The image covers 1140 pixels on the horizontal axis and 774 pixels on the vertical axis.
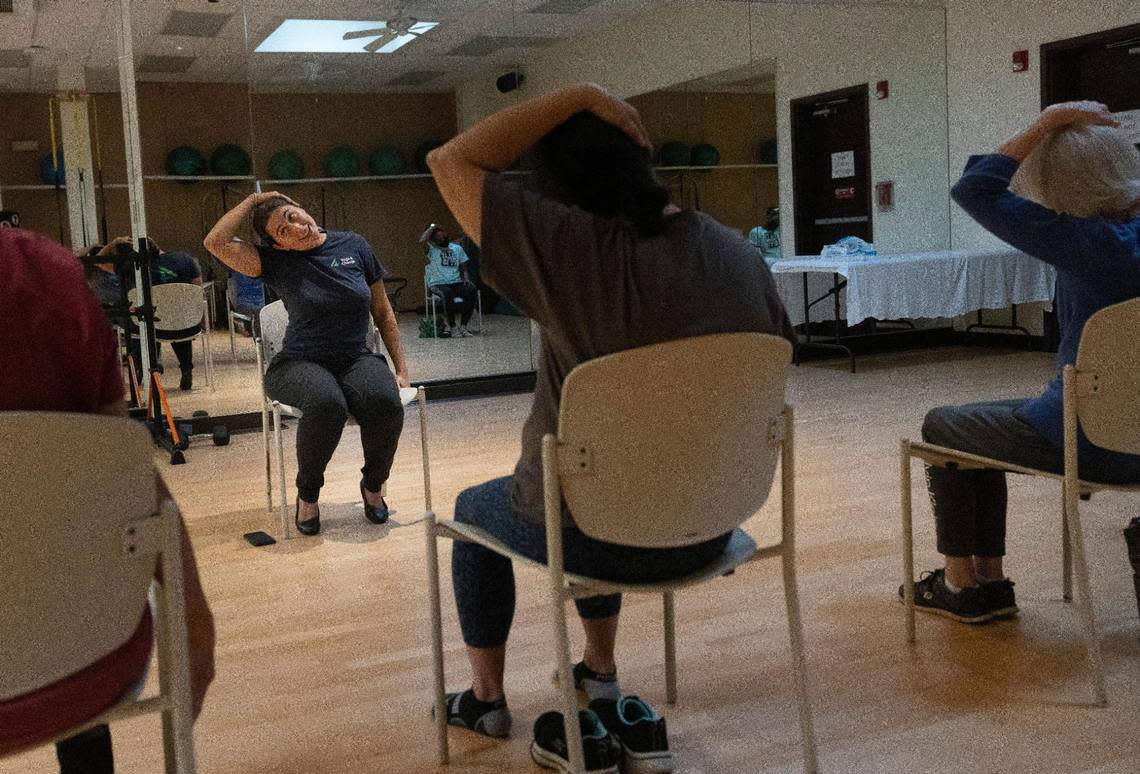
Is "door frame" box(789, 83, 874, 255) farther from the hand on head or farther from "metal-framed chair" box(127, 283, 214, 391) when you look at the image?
the hand on head

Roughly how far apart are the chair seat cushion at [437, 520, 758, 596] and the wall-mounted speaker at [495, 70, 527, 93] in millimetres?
5891

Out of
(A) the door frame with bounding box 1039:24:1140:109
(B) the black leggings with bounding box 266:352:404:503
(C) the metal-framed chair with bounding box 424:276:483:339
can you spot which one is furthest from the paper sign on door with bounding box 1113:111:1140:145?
(B) the black leggings with bounding box 266:352:404:503

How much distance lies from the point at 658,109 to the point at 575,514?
21.7 ft

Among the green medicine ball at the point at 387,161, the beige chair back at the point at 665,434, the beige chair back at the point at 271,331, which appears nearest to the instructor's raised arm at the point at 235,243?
the beige chair back at the point at 271,331

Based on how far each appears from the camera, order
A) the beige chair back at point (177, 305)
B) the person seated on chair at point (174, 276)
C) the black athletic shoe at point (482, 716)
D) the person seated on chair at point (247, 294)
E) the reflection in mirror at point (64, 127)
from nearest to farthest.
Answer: the black athletic shoe at point (482, 716) < the reflection in mirror at point (64, 127) < the person seated on chair at point (174, 276) < the beige chair back at point (177, 305) < the person seated on chair at point (247, 294)

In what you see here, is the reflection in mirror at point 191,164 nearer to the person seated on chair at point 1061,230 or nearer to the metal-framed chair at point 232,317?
the metal-framed chair at point 232,317

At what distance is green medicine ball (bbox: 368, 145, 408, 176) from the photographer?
7.40 m

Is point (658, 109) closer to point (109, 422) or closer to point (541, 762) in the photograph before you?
point (541, 762)

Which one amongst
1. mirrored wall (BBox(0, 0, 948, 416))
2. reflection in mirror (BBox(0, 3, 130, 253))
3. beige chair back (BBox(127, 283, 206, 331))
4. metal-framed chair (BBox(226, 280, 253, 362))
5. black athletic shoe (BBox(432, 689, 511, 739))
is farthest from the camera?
metal-framed chair (BBox(226, 280, 253, 362))

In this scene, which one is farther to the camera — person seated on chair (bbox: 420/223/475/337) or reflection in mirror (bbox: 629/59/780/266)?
reflection in mirror (bbox: 629/59/780/266)

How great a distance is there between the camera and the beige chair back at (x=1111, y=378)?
2080mm

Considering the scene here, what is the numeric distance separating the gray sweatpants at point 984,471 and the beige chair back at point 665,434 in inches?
35.1

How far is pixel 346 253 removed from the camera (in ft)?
12.9

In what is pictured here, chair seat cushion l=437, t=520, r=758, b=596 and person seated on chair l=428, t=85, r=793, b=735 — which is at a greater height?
person seated on chair l=428, t=85, r=793, b=735
